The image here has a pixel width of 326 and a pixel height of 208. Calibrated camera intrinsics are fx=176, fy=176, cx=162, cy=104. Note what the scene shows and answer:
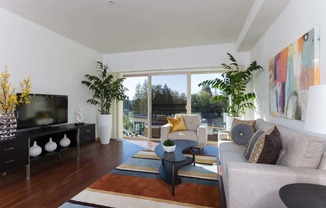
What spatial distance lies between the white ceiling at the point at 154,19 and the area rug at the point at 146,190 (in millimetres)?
2465

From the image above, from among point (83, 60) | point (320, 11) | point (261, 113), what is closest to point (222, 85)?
point (261, 113)

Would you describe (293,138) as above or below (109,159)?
above

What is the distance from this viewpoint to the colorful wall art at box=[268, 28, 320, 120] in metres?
1.73

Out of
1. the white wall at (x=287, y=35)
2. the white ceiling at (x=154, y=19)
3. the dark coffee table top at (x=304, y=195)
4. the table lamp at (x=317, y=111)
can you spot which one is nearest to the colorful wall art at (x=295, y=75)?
the white wall at (x=287, y=35)

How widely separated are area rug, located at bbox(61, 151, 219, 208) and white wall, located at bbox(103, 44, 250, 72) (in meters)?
2.73

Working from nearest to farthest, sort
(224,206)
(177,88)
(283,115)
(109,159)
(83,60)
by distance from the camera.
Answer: (224,206)
(283,115)
(109,159)
(83,60)
(177,88)

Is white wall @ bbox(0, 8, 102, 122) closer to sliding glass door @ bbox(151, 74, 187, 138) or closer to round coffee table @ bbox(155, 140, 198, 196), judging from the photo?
sliding glass door @ bbox(151, 74, 187, 138)

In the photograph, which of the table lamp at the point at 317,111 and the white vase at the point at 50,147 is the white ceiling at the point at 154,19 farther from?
the white vase at the point at 50,147

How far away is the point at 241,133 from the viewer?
9.18ft

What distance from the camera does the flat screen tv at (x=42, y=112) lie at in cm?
287

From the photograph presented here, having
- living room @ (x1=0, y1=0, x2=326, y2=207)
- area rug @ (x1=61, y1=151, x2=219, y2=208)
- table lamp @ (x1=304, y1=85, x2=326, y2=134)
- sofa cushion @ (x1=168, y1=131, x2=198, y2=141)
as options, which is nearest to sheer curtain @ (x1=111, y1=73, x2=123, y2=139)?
living room @ (x1=0, y1=0, x2=326, y2=207)

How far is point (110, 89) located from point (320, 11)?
414cm

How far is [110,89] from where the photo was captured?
4.61 metres

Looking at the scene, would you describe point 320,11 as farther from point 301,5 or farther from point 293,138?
point 293,138
